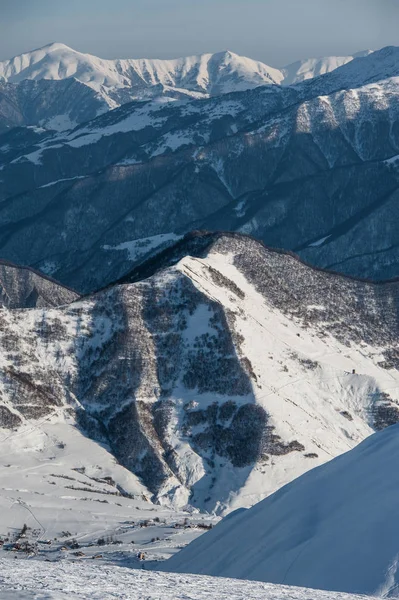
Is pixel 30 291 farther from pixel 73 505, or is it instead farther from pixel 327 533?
pixel 327 533

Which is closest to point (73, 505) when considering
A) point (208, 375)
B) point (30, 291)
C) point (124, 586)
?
point (208, 375)

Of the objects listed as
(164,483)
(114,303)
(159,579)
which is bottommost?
(164,483)

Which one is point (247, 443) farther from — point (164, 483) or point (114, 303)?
point (114, 303)

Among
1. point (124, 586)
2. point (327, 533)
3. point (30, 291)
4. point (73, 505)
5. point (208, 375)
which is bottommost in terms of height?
point (30, 291)

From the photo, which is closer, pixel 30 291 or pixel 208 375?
pixel 208 375

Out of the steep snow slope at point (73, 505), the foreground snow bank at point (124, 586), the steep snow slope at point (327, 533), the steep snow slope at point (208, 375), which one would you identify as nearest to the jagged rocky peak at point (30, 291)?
the steep snow slope at point (208, 375)

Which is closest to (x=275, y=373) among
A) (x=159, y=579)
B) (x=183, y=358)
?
(x=183, y=358)

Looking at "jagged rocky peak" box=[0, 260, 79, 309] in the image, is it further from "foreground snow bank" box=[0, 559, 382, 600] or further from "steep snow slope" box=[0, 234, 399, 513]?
"foreground snow bank" box=[0, 559, 382, 600]
